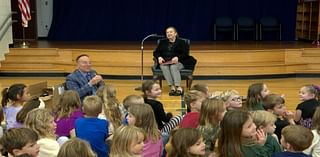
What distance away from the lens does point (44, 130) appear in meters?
2.86

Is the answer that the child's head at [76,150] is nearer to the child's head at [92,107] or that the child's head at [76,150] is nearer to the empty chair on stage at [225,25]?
the child's head at [92,107]

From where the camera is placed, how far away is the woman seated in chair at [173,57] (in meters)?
7.37

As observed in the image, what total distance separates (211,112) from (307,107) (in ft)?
4.02

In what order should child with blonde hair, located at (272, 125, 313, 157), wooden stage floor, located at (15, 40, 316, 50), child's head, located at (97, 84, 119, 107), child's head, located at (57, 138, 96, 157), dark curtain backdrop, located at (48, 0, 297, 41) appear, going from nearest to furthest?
child's head, located at (57, 138, 96, 157) < child with blonde hair, located at (272, 125, 313, 157) < child's head, located at (97, 84, 119, 107) < wooden stage floor, located at (15, 40, 316, 50) < dark curtain backdrop, located at (48, 0, 297, 41)

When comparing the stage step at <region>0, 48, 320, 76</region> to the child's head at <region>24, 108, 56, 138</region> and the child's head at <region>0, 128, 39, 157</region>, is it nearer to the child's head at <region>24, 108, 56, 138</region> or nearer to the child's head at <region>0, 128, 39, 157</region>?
the child's head at <region>24, 108, 56, 138</region>

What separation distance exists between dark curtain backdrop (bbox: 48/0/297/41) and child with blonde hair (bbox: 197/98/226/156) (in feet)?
31.4

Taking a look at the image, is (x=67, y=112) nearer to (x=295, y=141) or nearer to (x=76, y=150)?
(x=76, y=150)

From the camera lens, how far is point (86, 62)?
528 cm

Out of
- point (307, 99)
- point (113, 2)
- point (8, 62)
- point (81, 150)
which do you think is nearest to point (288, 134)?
point (81, 150)

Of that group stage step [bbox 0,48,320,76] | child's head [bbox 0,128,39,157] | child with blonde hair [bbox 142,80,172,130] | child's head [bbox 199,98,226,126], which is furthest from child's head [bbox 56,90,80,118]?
stage step [bbox 0,48,320,76]

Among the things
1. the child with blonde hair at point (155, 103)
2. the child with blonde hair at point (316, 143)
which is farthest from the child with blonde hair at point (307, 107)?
the child with blonde hair at point (155, 103)

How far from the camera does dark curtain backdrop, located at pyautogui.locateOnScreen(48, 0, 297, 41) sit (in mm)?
12547

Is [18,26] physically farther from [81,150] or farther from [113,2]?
[81,150]

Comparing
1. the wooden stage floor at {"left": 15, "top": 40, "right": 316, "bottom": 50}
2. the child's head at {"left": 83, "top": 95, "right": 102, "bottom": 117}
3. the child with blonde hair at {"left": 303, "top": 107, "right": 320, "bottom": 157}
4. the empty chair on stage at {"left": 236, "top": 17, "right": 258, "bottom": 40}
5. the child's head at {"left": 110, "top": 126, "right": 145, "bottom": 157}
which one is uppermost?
the empty chair on stage at {"left": 236, "top": 17, "right": 258, "bottom": 40}
